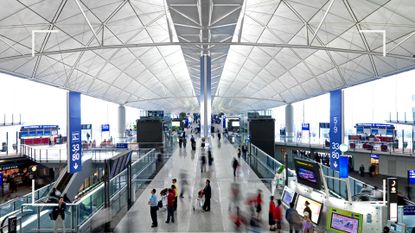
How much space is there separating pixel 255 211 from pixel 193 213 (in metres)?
2.36

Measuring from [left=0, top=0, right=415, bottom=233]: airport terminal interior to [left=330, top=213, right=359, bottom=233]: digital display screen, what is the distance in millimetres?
47

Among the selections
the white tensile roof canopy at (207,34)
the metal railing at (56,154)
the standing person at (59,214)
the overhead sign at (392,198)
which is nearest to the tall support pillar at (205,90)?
the white tensile roof canopy at (207,34)

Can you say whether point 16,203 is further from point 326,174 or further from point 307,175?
point 326,174

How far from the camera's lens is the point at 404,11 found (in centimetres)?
1972

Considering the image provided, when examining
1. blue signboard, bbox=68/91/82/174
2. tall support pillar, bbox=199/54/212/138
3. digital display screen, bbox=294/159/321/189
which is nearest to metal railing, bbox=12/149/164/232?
blue signboard, bbox=68/91/82/174

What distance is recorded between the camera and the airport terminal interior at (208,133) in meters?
12.4

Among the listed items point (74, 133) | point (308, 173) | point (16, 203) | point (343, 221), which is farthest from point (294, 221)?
point (74, 133)

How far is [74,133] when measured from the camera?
18250 mm

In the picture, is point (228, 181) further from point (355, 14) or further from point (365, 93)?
point (365, 93)

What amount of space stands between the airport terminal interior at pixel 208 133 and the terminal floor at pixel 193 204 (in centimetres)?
10

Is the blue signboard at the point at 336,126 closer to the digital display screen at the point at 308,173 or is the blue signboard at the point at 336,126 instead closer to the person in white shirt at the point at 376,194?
the person in white shirt at the point at 376,194

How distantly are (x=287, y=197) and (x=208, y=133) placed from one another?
2733 cm

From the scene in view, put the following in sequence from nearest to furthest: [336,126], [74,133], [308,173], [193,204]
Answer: [308,173] < [193,204] < [74,133] < [336,126]

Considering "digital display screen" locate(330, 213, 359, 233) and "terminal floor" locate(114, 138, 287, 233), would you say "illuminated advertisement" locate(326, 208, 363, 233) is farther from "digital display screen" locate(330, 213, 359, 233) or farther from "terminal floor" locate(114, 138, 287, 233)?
"terminal floor" locate(114, 138, 287, 233)
